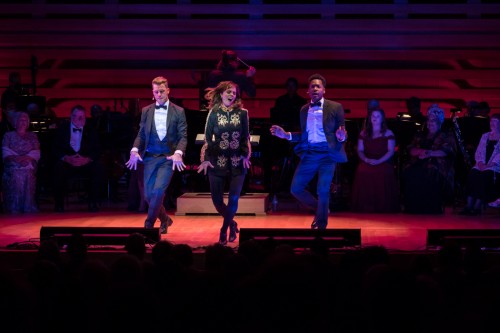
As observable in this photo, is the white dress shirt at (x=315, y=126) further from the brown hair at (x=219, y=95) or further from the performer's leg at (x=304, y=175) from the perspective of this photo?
the brown hair at (x=219, y=95)

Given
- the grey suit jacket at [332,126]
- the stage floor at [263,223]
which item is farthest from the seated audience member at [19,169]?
the grey suit jacket at [332,126]

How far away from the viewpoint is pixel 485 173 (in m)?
9.46

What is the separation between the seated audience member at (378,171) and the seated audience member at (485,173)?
0.89m

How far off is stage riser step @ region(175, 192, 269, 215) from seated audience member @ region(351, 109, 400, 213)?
1.28m

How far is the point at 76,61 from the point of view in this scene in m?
14.4

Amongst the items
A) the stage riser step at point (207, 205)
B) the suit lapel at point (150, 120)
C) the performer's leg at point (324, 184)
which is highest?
the suit lapel at point (150, 120)

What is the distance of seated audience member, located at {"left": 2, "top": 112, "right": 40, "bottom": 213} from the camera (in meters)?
9.76

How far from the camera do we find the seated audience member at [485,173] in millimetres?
9461

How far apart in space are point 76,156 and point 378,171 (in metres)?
3.79

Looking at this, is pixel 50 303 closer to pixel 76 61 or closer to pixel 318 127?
pixel 318 127

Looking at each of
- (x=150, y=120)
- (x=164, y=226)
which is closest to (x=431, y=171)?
(x=164, y=226)

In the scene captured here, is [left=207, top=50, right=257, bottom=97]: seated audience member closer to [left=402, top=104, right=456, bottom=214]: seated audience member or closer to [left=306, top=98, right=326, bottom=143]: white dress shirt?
[left=402, top=104, right=456, bottom=214]: seated audience member

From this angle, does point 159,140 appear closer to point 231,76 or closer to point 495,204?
point 231,76

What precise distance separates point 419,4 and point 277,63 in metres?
2.67
